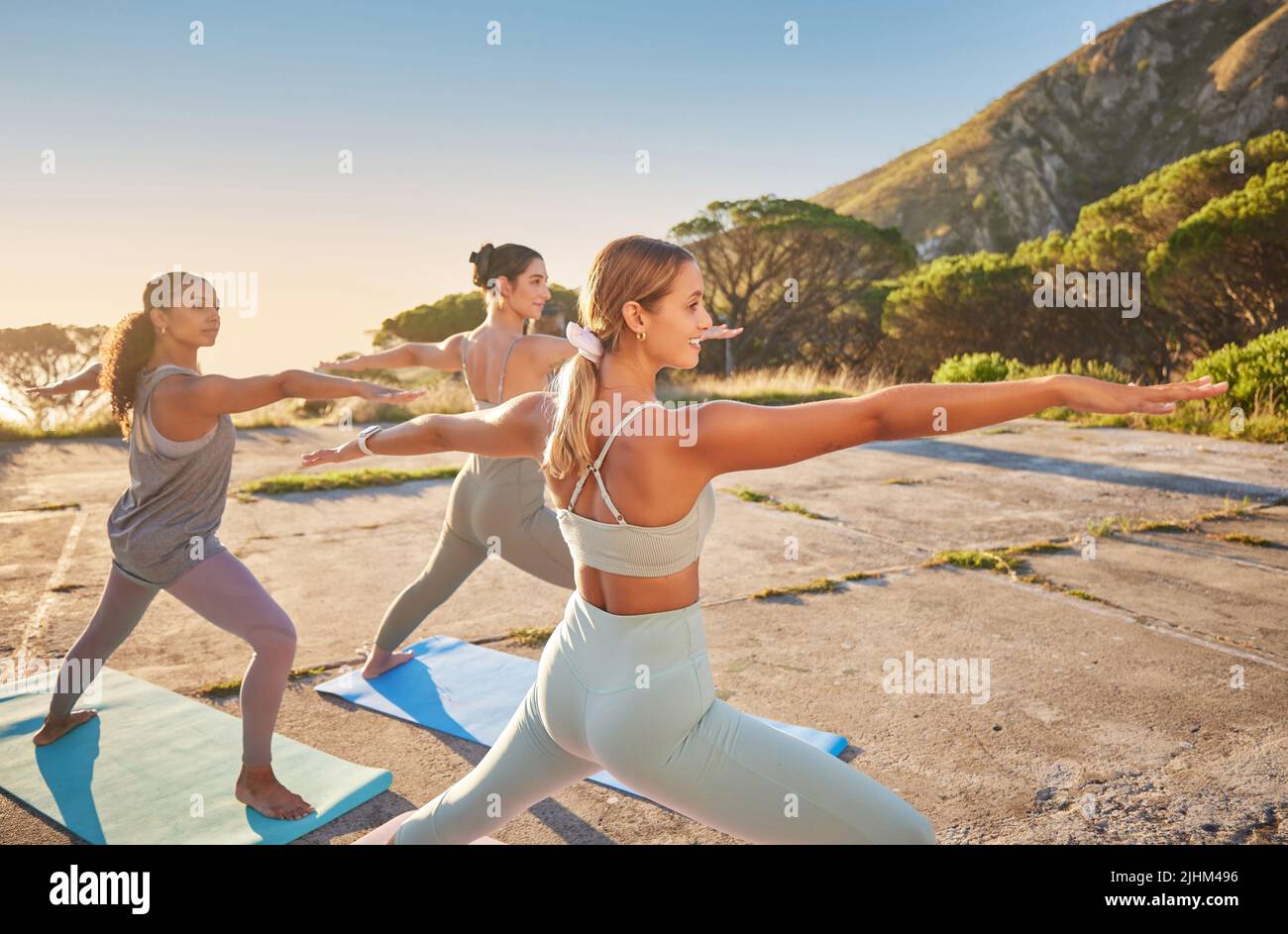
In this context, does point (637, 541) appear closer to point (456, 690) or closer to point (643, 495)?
point (643, 495)

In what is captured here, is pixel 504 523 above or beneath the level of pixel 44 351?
beneath

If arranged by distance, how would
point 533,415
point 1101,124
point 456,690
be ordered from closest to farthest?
point 533,415, point 456,690, point 1101,124

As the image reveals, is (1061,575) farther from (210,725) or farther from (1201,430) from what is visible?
(1201,430)

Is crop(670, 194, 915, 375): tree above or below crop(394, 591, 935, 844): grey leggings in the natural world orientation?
above

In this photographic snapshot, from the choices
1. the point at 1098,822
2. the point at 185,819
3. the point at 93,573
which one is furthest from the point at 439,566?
the point at 93,573

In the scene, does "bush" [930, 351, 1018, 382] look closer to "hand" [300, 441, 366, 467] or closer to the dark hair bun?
the dark hair bun

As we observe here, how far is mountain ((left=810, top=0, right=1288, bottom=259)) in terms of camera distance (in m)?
57.6

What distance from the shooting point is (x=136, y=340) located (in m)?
3.43

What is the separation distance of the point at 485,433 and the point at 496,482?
177 cm

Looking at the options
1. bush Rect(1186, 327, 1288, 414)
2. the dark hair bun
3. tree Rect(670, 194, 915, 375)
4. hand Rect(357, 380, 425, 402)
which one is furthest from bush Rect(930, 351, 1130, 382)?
hand Rect(357, 380, 425, 402)

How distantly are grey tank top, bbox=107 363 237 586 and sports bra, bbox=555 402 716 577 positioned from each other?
194 cm

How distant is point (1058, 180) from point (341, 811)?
70.7 metres

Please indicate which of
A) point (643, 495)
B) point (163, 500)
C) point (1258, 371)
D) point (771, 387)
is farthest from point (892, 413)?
point (771, 387)
